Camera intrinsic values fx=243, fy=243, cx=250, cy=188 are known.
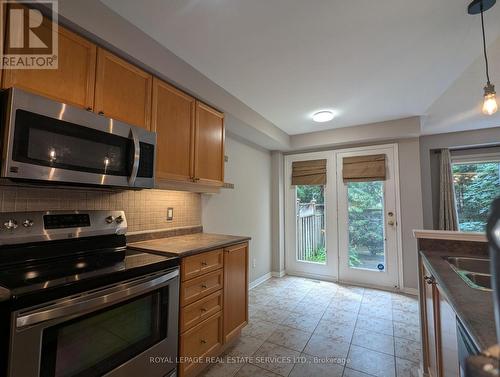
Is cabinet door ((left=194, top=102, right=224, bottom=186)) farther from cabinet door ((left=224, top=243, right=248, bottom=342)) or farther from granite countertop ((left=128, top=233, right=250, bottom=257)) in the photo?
cabinet door ((left=224, top=243, right=248, bottom=342))

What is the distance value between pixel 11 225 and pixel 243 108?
228 centimetres

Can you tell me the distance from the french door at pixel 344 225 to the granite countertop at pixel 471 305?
2471 millimetres

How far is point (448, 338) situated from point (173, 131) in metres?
2.13

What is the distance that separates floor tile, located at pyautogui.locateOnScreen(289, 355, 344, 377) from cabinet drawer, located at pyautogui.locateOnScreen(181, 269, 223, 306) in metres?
0.87

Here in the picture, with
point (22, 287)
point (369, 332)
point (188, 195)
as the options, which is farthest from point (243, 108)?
point (369, 332)

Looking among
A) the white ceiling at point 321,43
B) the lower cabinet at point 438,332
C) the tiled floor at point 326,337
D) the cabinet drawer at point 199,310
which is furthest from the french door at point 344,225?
the cabinet drawer at point 199,310

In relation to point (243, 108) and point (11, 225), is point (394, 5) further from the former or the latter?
point (11, 225)

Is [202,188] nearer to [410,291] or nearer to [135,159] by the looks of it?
[135,159]

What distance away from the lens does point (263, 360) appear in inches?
79.0

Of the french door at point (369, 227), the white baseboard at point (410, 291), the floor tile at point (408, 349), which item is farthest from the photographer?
the french door at point (369, 227)

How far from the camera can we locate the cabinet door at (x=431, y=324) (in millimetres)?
1379

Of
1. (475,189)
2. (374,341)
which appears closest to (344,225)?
(374,341)

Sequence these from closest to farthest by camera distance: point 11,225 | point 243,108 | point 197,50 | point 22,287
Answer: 1. point 22,287
2. point 11,225
3. point 197,50
4. point 243,108

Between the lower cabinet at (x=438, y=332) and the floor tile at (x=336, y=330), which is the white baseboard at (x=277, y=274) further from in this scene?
the lower cabinet at (x=438, y=332)
